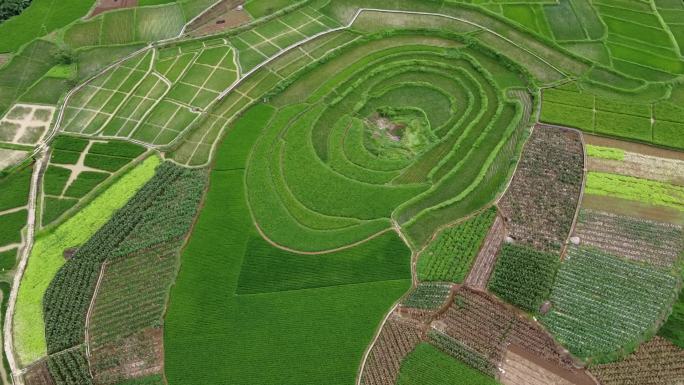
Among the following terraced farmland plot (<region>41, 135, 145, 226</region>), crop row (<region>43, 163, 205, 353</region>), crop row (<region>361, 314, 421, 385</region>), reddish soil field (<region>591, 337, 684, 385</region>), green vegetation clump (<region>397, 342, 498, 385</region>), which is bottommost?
reddish soil field (<region>591, 337, 684, 385</region>)

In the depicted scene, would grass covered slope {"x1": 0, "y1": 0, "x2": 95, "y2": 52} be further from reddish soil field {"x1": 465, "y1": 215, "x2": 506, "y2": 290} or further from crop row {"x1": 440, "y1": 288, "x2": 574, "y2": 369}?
crop row {"x1": 440, "y1": 288, "x2": 574, "y2": 369}

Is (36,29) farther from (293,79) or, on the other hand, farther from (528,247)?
(528,247)

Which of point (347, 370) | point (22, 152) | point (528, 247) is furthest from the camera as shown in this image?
point (22, 152)

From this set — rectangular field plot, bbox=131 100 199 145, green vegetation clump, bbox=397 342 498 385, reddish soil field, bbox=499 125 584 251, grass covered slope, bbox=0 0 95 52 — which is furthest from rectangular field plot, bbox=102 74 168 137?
reddish soil field, bbox=499 125 584 251

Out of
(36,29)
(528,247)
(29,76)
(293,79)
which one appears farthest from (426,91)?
(36,29)

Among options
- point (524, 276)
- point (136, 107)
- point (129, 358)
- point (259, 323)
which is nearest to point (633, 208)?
point (524, 276)

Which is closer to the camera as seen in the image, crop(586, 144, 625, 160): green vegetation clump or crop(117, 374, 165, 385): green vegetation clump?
crop(117, 374, 165, 385): green vegetation clump

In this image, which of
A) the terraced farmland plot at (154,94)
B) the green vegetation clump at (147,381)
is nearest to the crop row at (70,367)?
the green vegetation clump at (147,381)
